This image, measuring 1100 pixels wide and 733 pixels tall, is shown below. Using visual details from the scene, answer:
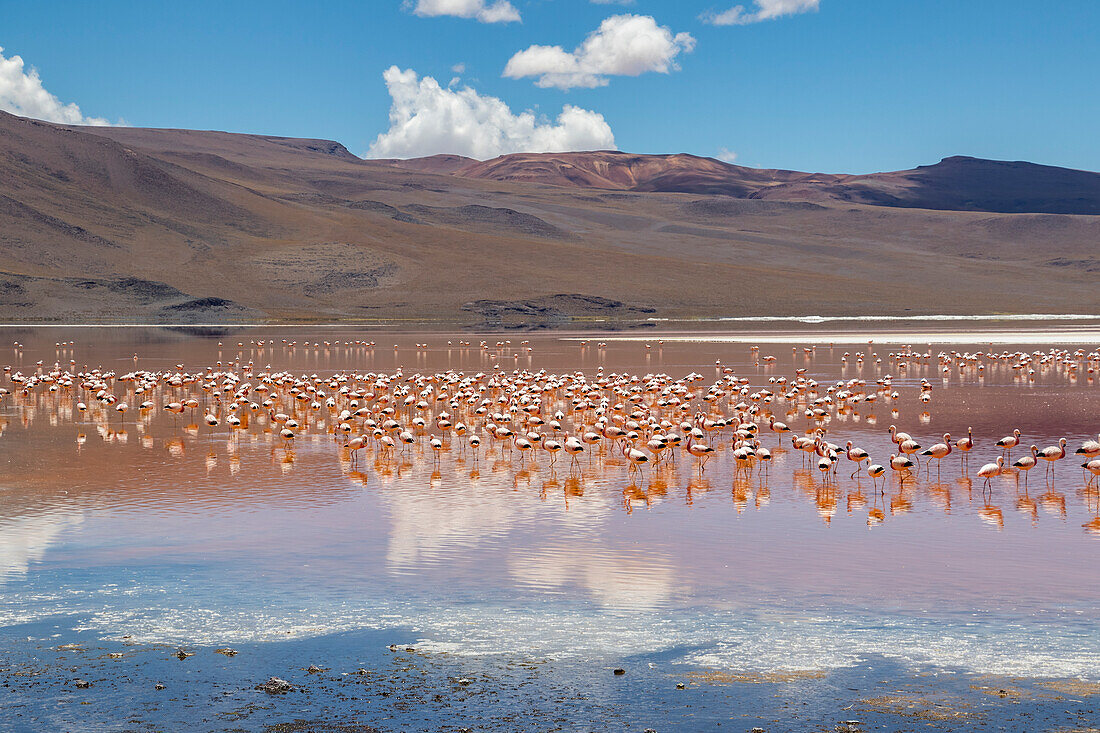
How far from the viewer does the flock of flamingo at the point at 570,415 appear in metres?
16.8

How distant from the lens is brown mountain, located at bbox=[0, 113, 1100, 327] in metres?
90.5

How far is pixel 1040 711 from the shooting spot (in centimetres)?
730

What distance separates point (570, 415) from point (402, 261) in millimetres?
87799

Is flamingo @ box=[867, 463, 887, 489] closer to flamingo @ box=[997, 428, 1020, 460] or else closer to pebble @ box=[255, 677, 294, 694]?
flamingo @ box=[997, 428, 1020, 460]

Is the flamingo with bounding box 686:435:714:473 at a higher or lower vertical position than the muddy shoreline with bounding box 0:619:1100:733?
higher

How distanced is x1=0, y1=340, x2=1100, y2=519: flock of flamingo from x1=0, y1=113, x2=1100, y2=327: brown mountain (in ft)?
155

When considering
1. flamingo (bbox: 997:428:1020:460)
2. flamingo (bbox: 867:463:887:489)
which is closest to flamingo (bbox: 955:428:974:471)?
flamingo (bbox: 997:428:1020:460)

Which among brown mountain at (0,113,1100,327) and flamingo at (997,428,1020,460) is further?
brown mountain at (0,113,1100,327)

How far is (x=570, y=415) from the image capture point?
78.0 ft

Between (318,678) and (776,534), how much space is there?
578 cm

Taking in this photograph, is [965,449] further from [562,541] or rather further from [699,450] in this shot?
[562,541]

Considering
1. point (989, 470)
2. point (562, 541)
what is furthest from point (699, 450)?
point (562, 541)

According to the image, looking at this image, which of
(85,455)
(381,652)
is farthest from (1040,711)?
(85,455)

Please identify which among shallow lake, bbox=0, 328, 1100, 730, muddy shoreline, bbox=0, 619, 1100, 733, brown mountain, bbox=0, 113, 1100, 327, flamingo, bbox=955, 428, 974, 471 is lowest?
muddy shoreline, bbox=0, 619, 1100, 733
